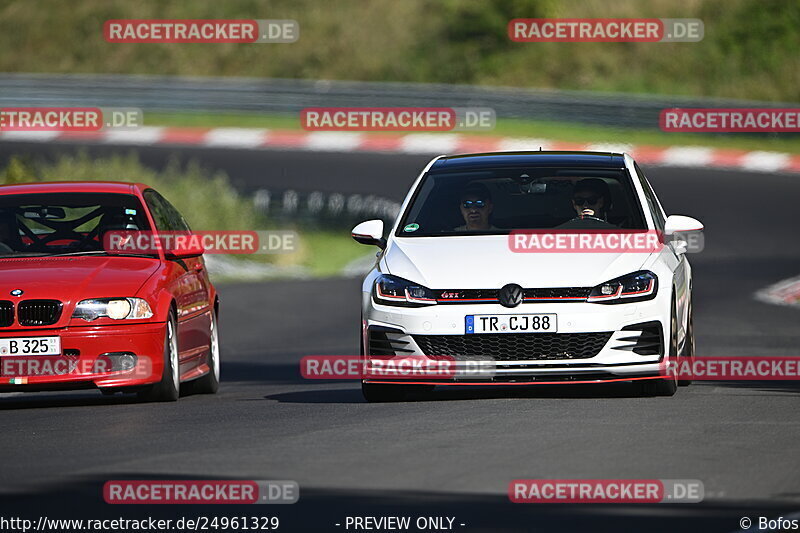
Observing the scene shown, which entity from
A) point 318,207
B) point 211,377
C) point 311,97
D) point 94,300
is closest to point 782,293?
point 318,207

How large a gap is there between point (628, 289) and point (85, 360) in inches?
133

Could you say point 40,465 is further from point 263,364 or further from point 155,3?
point 155,3

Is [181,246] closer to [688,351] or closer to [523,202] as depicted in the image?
[523,202]

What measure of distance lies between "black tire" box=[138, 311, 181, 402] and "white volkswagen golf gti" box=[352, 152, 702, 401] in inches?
51.5

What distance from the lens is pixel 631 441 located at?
8.80 metres

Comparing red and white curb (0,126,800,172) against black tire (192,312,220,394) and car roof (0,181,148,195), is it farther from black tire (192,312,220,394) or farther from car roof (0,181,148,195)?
car roof (0,181,148,195)

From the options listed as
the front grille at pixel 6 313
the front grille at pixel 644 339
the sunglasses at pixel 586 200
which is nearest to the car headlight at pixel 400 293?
the front grille at pixel 644 339

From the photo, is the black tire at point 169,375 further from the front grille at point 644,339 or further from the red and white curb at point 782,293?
the red and white curb at point 782,293

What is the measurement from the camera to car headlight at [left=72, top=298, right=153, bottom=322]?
11.1m

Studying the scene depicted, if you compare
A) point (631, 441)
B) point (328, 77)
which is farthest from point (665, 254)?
point (328, 77)

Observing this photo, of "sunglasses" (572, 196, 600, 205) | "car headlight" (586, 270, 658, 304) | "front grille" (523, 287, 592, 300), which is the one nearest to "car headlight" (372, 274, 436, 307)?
"front grille" (523, 287, 592, 300)

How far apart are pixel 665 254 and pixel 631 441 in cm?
280

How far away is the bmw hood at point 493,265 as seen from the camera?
10.6 m

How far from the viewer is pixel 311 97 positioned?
38.5 m
